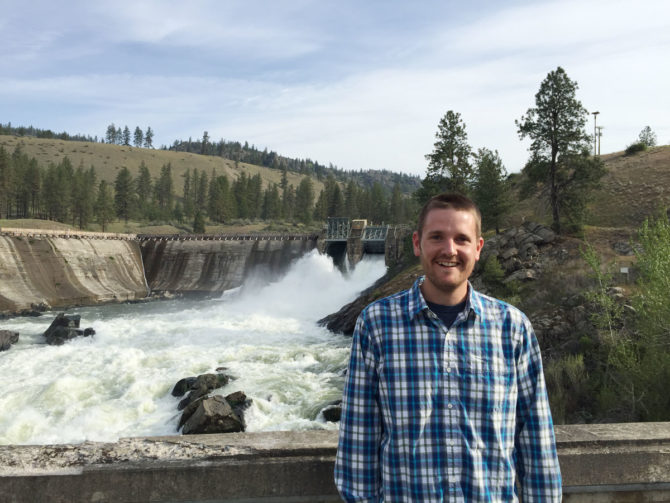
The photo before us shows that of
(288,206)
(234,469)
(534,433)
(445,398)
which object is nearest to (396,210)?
(288,206)

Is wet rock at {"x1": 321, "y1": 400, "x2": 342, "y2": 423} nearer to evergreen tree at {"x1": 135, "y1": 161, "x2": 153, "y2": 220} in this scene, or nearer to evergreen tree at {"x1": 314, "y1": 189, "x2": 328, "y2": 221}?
evergreen tree at {"x1": 314, "y1": 189, "x2": 328, "y2": 221}

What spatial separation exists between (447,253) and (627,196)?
4515 centimetres

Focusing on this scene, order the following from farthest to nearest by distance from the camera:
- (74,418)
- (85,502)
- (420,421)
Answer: (74,418) → (85,502) → (420,421)

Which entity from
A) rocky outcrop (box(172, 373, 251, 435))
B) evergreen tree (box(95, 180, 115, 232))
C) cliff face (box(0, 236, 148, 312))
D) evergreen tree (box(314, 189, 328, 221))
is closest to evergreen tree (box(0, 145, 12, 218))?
evergreen tree (box(95, 180, 115, 232))

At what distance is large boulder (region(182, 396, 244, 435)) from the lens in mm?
14401

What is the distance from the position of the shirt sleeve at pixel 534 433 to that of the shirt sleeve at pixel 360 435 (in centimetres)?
85

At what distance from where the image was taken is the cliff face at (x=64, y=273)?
40781 millimetres

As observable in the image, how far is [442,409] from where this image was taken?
2514 mm

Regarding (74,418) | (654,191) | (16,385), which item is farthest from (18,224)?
(654,191)

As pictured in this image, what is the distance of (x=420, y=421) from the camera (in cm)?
249

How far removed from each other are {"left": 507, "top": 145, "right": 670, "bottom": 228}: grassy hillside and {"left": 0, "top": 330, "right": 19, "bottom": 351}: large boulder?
123 feet

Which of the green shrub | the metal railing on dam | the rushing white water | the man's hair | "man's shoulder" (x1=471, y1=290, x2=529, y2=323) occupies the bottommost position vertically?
the rushing white water

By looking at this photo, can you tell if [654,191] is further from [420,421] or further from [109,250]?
[109,250]

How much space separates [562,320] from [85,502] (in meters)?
21.4
